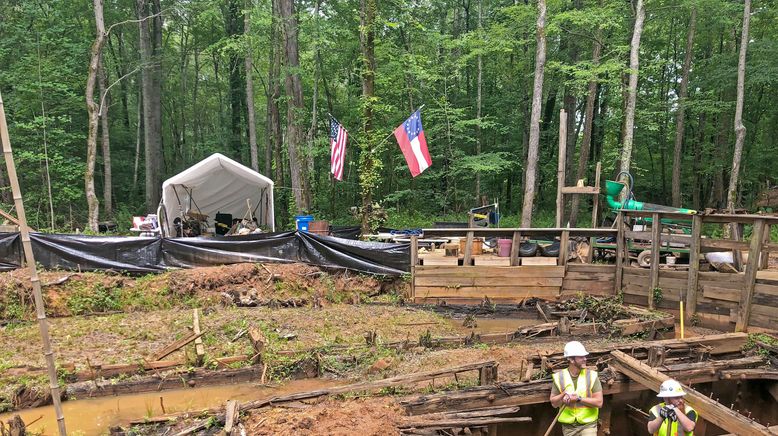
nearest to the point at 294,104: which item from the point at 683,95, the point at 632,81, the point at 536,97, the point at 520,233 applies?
the point at 536,97

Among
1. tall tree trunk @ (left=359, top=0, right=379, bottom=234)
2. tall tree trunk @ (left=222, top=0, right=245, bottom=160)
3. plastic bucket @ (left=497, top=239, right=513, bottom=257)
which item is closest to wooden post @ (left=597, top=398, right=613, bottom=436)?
plastic bucket @ (left=497, top=239, right=513, bottom=257)

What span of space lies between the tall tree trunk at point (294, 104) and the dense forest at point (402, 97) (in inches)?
3.5

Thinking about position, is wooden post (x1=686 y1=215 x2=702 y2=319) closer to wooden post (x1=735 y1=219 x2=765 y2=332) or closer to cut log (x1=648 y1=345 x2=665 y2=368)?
wooden post (x1=735 y1=219 x2=765 y2=332)

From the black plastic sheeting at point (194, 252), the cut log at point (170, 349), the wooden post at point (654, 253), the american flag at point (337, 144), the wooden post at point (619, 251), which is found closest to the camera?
the cut log at point (170, 349)

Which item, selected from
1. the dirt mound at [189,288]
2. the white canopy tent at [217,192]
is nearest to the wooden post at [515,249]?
the dirt mound at [189,288]

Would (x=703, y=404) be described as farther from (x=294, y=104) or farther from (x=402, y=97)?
(x=402, y=97)

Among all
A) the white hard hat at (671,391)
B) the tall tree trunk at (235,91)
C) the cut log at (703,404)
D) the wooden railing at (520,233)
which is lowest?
the cut log at (703,404)

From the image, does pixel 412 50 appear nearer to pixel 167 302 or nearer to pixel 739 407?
pixel 167 302

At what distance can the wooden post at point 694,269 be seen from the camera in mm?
9312

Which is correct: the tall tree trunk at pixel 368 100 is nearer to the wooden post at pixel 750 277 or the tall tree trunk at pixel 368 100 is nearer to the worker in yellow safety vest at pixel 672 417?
the wooden post at pixel 750 277

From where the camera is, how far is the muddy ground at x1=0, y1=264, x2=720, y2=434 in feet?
20.1

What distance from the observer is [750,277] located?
340 inches

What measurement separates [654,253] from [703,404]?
5.75 meters

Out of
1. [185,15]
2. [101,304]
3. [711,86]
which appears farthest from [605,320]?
[185,15]
